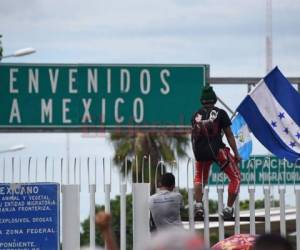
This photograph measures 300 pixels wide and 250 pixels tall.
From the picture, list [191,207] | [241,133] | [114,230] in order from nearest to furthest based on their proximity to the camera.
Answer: [191,207]
[241,133]
[114,230]

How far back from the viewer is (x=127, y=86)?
16578mm

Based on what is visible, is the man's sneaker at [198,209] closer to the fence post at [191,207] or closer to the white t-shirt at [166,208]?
the fence post at [191,207]

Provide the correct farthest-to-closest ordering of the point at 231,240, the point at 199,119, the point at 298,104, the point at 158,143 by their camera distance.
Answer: the point at 158,143, the point at 298,104, the point at 199,119, the point at 231,240

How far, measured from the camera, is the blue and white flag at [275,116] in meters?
16.2

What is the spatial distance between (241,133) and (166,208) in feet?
9.35

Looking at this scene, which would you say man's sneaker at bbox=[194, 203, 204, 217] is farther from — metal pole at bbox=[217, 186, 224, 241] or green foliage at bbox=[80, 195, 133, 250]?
green foliage at bbox=[80, 195, 133, 250]

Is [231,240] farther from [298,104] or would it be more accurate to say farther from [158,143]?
[158,143]

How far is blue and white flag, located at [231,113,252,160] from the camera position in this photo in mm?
16250

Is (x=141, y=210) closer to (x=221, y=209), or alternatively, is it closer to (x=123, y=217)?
(x=123, y=217)

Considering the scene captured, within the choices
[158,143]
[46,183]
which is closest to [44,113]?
[46,183]

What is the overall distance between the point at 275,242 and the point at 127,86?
1092cm

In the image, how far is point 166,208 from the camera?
13711 millimetres

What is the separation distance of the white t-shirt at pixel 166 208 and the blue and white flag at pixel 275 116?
2.72 m

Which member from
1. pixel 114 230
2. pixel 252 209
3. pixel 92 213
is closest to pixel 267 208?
pixel 252 209
